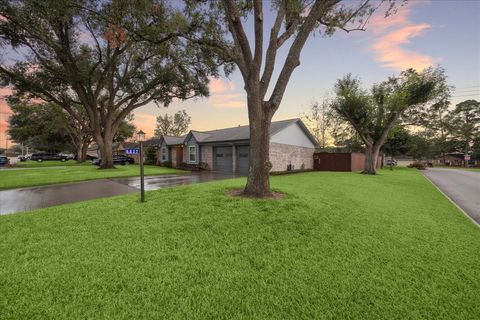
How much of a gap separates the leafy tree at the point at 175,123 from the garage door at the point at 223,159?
43.6m

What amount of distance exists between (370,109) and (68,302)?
2236 centimetres

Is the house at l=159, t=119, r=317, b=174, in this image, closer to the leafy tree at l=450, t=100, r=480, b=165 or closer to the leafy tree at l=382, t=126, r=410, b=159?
the leafy tree at l=382, t=126, r=410, b=159

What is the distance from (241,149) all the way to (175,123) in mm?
47835

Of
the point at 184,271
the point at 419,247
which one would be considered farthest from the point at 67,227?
the point at 419,247

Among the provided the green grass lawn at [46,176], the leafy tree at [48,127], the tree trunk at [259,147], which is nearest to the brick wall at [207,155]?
the green grass lawn at [46,176]

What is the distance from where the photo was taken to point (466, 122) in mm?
49688

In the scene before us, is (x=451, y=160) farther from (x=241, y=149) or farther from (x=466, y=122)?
(x=241, y=149)

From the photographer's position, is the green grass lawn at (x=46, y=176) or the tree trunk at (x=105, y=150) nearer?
the green grass lawn at (x=46, y=176)

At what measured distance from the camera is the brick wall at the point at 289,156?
1794 centimetres

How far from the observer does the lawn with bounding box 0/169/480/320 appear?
2.41 m

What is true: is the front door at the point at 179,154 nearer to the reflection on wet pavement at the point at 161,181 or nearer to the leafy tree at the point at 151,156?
the leafy tree at the point at 151,156

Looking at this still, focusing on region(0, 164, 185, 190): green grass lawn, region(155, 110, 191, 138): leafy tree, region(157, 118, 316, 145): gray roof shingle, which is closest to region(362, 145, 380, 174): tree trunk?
region(157, 118, 316, 145): gray roof shingle

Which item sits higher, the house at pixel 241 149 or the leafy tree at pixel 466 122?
the leafy tree at pixel 466 122

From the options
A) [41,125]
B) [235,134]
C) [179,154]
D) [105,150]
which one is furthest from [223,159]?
[41,125]
